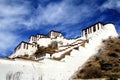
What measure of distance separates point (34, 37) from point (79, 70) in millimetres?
37303

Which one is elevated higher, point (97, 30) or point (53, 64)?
point (97, 30)

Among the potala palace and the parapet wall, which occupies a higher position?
the parapet wall

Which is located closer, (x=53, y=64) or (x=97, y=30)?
(x=53, y=64)

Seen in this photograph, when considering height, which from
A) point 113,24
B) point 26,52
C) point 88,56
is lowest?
point 88,56

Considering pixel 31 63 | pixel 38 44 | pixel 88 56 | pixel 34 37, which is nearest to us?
pixel 31 63

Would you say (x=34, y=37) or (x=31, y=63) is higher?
(x=34, y=37)

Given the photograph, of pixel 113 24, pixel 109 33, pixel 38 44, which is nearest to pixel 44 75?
pixel 109 33

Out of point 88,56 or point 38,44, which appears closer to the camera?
point 88,56

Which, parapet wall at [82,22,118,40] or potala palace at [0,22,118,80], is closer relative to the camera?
potala palace at [0,22,118,80]

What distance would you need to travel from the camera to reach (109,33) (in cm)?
4581

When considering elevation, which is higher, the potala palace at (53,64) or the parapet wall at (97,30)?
the parapet wall at (97,30)

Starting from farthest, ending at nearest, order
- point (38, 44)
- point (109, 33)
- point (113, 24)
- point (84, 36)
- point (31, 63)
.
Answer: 1. point (38, 44)
2. point (84, 36)
3. point (113, 24)
4. point (109, 33)
5. point (31, 63)

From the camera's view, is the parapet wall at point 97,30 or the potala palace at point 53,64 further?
the parapet wall at point 97,30

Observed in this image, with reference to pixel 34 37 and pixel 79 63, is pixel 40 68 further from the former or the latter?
pixel 34 37
